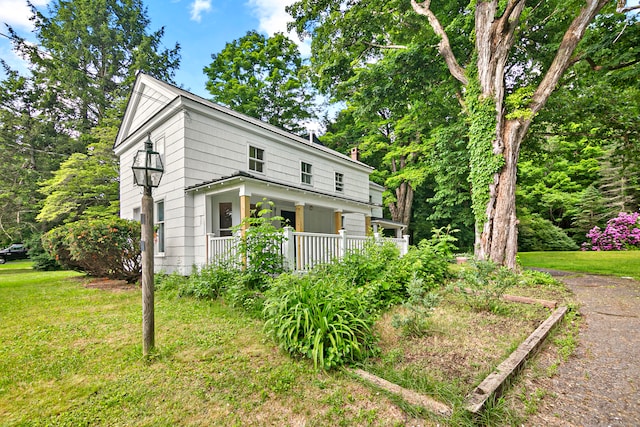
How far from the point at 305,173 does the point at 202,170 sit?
15.0 feet

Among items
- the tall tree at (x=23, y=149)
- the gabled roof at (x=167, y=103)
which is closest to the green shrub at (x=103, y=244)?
the gabled roof at (x=167, y=103)

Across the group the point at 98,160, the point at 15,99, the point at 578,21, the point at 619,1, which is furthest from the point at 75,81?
the point at 619,1

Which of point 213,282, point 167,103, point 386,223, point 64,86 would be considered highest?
point 64,86

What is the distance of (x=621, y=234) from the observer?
17.0 m

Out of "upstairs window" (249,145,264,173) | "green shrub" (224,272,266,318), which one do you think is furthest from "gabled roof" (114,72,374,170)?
"green shrub" (224,272,266,318)

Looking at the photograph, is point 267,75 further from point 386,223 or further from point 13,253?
point 13,253

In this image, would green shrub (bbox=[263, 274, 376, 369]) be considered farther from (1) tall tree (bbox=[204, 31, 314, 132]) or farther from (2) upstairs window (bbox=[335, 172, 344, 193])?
(1) tall tree (bbox=[204, 31, 314, 132])

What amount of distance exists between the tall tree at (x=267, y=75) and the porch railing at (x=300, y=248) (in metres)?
16.6

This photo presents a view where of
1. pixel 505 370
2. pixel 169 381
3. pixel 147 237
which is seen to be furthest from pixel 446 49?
pixel 169 381

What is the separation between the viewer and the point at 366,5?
33.6 ft

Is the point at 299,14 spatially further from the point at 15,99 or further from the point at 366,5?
the point at 15,99

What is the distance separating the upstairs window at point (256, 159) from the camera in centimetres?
993

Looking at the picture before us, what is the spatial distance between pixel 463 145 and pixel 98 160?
18.9 metres

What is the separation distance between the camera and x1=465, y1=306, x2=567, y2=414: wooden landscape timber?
2059mm
